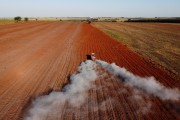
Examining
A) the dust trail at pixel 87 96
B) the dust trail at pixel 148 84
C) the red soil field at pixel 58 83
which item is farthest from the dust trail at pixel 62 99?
Result: the dust trail at pixel 148 84

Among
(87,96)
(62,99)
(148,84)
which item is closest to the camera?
(62,99)

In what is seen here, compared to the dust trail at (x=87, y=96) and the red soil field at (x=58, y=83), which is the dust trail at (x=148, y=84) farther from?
the red soil field at (x=58, y=83)

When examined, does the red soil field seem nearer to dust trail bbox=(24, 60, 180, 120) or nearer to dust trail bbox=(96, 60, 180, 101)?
dust trail bbox=(24, 60, 180, 120)

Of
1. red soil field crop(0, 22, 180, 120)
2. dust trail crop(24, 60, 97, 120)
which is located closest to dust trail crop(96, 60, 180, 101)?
red soil field crop(0, 22, 180, 120)

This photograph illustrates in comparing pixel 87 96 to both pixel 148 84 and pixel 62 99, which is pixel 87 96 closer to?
pixel 62 99

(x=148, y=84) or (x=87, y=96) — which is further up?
(x=87, y=96)

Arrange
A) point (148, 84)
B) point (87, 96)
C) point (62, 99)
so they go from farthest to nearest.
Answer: point (148, 84) → point (87, 96) → point (62, 99)

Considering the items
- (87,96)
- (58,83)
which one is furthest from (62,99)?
(58,83)
